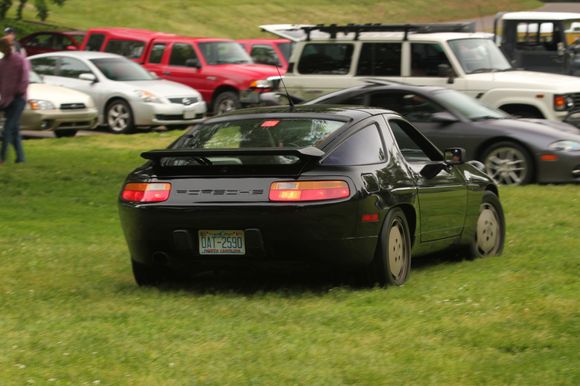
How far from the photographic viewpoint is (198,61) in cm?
2720

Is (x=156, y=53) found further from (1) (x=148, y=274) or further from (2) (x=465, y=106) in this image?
(1) (x=148, y=274)

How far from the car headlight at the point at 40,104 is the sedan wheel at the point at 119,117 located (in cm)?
190

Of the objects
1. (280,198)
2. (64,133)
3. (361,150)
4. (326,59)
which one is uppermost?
(361,150)

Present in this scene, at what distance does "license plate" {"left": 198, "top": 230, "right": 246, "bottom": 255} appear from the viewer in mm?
8039

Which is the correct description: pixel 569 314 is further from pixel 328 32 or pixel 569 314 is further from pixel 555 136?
pixel 328 32

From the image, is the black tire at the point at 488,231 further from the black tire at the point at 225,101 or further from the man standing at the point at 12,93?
the black tire at the point at 225,101

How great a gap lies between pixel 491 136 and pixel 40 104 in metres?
9.11

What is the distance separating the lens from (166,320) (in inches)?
286

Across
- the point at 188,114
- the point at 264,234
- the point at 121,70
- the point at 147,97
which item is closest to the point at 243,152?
the point at 264,234

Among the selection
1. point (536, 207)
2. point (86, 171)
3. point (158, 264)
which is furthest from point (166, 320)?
point (86, 171)

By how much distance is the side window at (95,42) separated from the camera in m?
29.4

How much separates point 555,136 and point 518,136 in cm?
47

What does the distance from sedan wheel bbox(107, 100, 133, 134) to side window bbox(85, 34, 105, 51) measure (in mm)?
5670

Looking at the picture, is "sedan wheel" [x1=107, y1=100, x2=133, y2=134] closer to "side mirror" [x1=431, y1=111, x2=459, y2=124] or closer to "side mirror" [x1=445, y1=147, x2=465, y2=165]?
"side mirror" [x1=431, y1=111, x2=459, y2=124]
